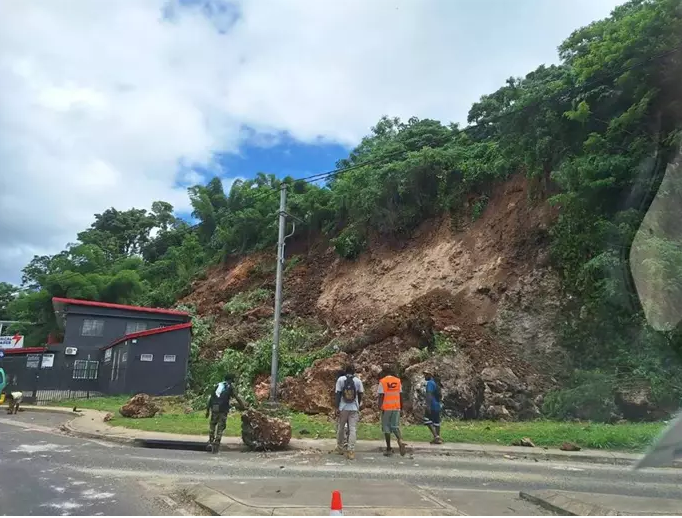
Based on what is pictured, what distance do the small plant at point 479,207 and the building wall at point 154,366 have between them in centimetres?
1479

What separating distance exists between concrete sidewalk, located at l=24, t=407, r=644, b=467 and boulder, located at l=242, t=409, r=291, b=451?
353 mm

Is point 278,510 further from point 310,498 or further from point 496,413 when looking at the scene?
point 496,413

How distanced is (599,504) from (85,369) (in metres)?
27.7

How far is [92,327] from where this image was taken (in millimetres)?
29531

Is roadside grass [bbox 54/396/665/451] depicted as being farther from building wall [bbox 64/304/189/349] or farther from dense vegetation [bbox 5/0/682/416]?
building wall [bbox 64/304/189/349]

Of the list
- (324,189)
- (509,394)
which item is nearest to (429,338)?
(509,394)

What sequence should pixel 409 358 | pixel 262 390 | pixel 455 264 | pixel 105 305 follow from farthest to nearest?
pixel 105 305
pixel 455 264
pixel 262 390
pixel 409 358

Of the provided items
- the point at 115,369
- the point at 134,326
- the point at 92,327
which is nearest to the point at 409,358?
the point at 115,369

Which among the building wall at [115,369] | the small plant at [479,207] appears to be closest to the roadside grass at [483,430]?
the building wall at [115,369]

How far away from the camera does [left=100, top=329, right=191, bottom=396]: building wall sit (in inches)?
992

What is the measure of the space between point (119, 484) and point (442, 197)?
20211 mm

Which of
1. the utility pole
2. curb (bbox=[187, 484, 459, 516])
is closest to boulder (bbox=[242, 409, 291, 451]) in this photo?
A: the utility pole

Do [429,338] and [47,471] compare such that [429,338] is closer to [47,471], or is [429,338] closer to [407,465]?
[407,465]

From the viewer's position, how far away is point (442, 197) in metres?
25.3
